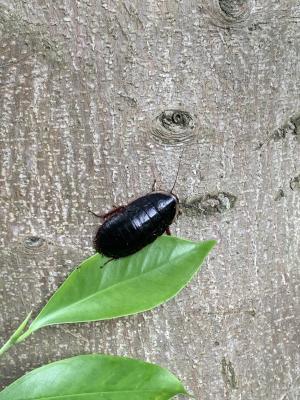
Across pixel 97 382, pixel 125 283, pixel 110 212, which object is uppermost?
pixel 110 212

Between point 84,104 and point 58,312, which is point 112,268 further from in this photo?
point 84,104

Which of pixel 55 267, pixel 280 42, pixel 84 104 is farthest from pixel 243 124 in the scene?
pixel 55 267

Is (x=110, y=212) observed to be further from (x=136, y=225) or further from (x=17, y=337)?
(x=17, y=337)

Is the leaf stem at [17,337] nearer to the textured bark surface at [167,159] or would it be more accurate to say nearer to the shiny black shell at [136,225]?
the textured bark surface at [167,159]

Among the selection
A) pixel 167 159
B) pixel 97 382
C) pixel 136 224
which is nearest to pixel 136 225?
pixel 136 224

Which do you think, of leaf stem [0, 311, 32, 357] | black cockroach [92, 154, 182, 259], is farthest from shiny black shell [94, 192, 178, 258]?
leaf stem [0, 311, 32, 357]

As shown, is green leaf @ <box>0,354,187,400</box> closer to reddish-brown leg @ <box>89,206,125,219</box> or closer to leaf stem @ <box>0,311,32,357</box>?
leaf stem @ <box>0,311,32,357</box>

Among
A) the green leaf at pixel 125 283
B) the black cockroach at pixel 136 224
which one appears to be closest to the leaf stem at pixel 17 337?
the green leaf at pixel 125 283

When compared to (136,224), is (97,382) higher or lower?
lower
